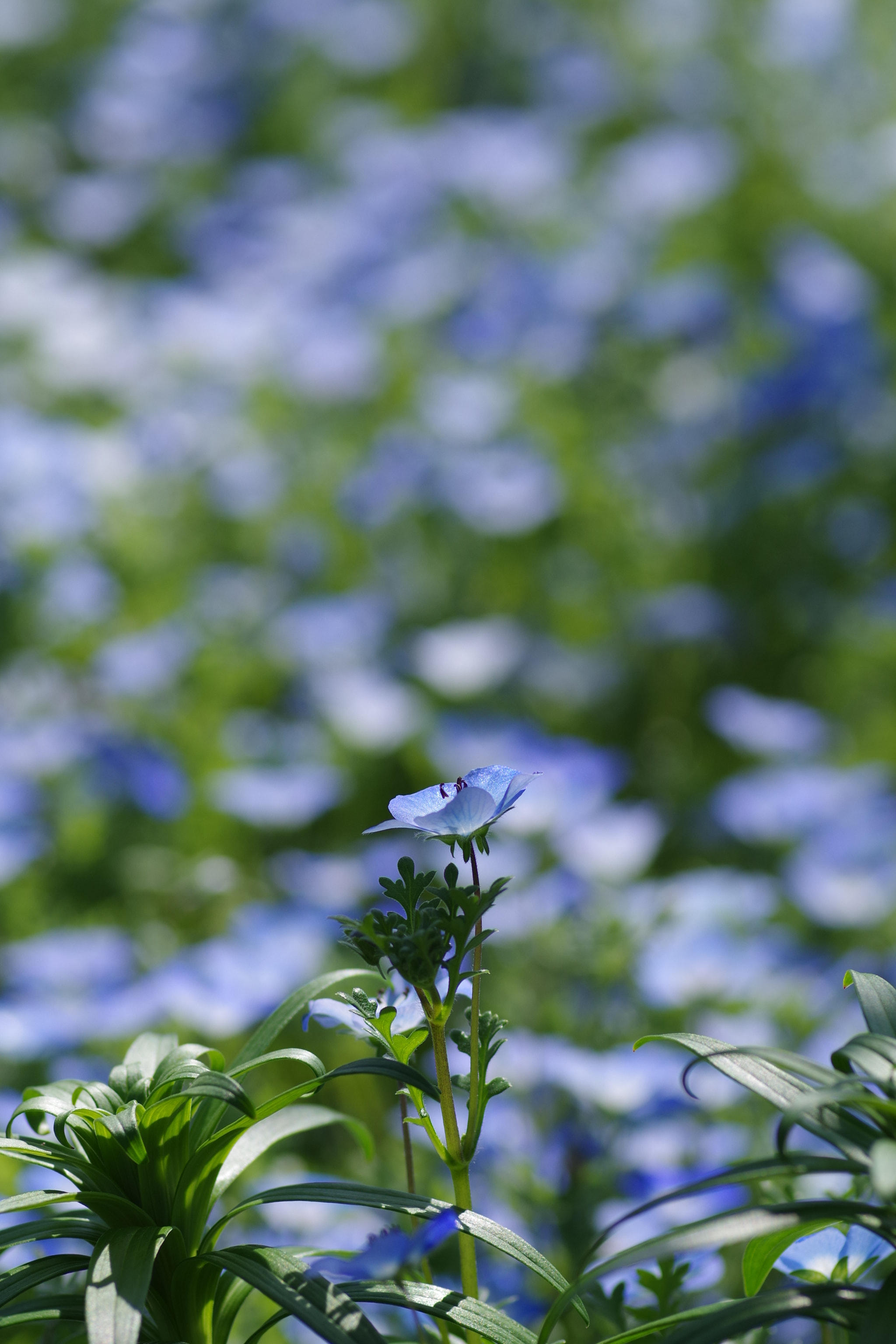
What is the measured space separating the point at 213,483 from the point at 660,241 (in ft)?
5.99

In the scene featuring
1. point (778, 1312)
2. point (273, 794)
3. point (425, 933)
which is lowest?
point (778, 1312)

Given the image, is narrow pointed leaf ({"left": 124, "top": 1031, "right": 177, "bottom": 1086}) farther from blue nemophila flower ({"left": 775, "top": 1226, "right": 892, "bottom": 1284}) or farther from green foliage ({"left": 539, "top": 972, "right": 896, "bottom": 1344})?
blue nemophila flower ({"left": 775, "top": 1226, "right": 892, "bottom": 1284})

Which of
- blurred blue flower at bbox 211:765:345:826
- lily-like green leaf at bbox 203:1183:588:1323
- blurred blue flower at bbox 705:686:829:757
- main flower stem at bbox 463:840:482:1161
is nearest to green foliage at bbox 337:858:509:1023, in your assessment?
main flower stem at bbox 463:840:482:1161

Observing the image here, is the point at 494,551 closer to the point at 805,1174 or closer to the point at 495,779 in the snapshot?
the point at 495,779

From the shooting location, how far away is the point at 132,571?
293 cm

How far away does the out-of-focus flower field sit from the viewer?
5.64 ft

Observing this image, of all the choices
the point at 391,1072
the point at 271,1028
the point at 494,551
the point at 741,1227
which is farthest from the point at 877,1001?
the point at 494,551

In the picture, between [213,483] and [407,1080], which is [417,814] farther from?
[213,483]

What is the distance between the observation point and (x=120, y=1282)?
73 cm

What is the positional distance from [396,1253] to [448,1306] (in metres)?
0.11

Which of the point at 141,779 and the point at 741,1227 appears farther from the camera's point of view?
the point at 141,779

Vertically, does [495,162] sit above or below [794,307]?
above

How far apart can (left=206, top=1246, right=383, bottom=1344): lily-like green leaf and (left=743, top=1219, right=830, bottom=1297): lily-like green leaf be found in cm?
24

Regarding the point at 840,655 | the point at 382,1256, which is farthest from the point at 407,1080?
the point at 840,655
